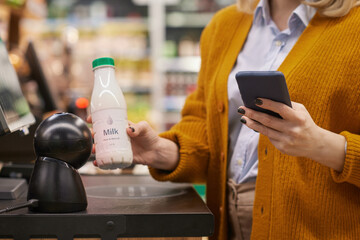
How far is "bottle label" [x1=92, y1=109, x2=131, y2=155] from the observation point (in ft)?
2.90

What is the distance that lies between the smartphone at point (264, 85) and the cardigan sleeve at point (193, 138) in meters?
0.46

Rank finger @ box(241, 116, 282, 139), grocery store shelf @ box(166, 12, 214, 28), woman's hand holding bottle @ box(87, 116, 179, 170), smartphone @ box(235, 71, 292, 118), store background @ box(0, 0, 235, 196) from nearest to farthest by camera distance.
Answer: smartphone @ box(235, 71, 292, 118) < finger @ box(241, 116, 282, 139) < woman's hand holding bottle @ box(87, 116, 179, 170) < store background @ box(0, 0, 235, 196) < grocery store shelf @ box(166, 12, 214, 28)

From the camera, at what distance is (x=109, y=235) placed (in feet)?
2.65

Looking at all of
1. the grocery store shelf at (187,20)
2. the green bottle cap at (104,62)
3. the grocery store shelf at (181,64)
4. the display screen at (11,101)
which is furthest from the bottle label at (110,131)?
the grocery store shelf at (187,20)

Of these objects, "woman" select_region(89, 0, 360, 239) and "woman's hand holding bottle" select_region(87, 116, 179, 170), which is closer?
"woman" select_region(89, 0, 360, 239)

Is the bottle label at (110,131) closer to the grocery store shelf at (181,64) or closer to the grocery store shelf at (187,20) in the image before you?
the grocery store shelf at (181,64)

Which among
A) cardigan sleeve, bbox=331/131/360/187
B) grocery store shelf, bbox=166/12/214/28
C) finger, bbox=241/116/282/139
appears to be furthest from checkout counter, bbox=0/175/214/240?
grocery store shelf, bbox=166/12/214/28

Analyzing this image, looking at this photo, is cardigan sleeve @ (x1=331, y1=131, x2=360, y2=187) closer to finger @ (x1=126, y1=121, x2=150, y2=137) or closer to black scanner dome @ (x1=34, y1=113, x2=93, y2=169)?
finger @ (x1=126, y1=121, x2=150, y2=137)

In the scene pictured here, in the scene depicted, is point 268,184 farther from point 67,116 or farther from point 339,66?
point 67,116

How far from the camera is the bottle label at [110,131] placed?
Answer: 34.8 inches

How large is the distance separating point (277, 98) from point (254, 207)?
1.34 feet

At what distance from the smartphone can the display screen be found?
1.70 ft

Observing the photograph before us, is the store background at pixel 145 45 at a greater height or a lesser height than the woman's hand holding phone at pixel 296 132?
lesser

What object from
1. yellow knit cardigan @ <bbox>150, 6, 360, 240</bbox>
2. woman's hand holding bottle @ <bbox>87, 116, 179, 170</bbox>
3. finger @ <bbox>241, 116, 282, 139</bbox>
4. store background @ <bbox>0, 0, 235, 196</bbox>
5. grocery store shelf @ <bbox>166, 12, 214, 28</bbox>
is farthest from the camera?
grocery store shelf @ <bbox>166, 12, 214, 28</bbox>
